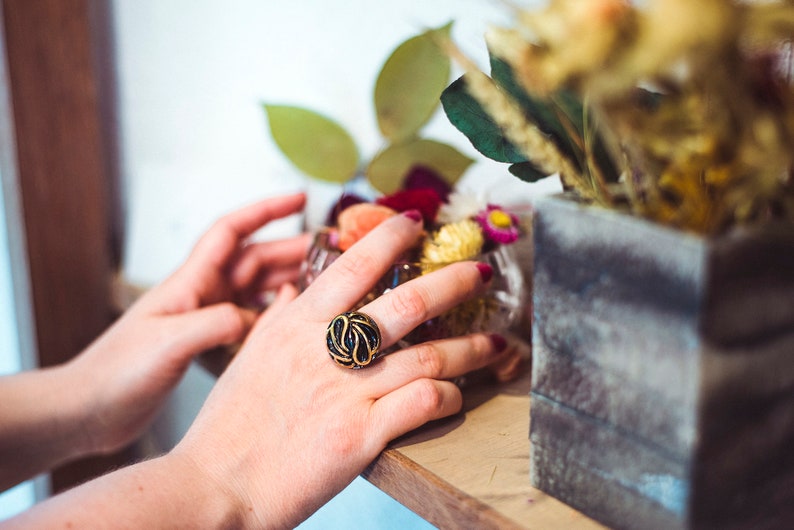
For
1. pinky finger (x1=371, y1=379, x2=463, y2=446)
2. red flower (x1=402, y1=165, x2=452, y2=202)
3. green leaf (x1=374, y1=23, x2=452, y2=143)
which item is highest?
green leaf (x1=374, y1=23, x2=452, y2=143)

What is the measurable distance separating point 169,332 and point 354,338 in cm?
30

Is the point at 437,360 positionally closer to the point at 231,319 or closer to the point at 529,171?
the point at 529,171

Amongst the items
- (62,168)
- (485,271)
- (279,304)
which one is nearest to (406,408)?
(485,271)

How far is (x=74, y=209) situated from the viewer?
1.17 m

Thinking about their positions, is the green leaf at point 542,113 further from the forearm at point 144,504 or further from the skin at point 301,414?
the forearm at point 144,504

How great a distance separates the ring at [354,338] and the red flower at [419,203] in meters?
0.14

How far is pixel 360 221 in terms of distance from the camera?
0.58 meters

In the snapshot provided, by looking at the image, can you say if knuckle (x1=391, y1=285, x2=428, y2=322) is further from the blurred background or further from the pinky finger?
the blurred background

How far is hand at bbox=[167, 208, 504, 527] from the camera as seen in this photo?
1.57ft

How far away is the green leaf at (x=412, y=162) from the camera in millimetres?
759

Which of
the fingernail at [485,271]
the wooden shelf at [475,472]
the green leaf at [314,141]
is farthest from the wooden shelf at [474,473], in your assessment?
the green leaf at [314,141]

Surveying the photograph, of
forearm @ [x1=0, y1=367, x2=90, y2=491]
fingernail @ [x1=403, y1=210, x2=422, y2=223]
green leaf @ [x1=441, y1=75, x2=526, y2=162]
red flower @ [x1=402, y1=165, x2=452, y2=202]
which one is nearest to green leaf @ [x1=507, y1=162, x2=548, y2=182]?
green leaf @ [x1=441, y1=75, x2=526, y2=162]

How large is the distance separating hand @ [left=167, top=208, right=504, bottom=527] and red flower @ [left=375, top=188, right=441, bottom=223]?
59 mm

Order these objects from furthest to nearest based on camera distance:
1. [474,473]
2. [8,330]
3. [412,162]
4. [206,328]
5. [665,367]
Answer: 1. [8,330]
2. [412,162]
3. [206,328]
4. [474,473]
5. [665,367]
